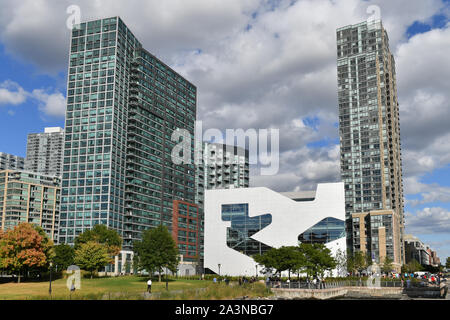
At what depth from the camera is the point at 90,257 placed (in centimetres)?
9375

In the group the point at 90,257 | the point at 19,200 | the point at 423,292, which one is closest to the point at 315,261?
the point at 423,292

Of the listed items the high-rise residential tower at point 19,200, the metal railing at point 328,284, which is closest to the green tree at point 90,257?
the metal railing at point 328,284

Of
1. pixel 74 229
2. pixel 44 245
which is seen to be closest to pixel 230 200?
pixel 74 229

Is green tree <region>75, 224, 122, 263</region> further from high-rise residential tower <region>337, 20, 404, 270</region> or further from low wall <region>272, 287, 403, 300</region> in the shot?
high-rise residential tower <region>337, 20, 404, 270</region>

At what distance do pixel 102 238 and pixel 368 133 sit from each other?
380 ft

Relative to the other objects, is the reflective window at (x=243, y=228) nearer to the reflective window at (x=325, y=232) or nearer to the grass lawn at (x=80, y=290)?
the reflective window at (x=325, y=232)

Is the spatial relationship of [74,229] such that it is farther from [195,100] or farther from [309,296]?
[309,296]

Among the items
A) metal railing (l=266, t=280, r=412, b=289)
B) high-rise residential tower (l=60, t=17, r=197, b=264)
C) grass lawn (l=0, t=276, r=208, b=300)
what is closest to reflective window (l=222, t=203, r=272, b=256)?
high-rise residential tower (l=60, t=17, r=197, b=264)

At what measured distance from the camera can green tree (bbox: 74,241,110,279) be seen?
93.0 meters

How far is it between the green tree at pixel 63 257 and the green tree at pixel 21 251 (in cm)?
1041

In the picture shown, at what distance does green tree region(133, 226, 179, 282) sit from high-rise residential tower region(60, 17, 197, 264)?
150 feet

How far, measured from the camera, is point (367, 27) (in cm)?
19388

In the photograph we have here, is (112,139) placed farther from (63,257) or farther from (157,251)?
(157,251)

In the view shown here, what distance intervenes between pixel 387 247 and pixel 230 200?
64470 millimetres
